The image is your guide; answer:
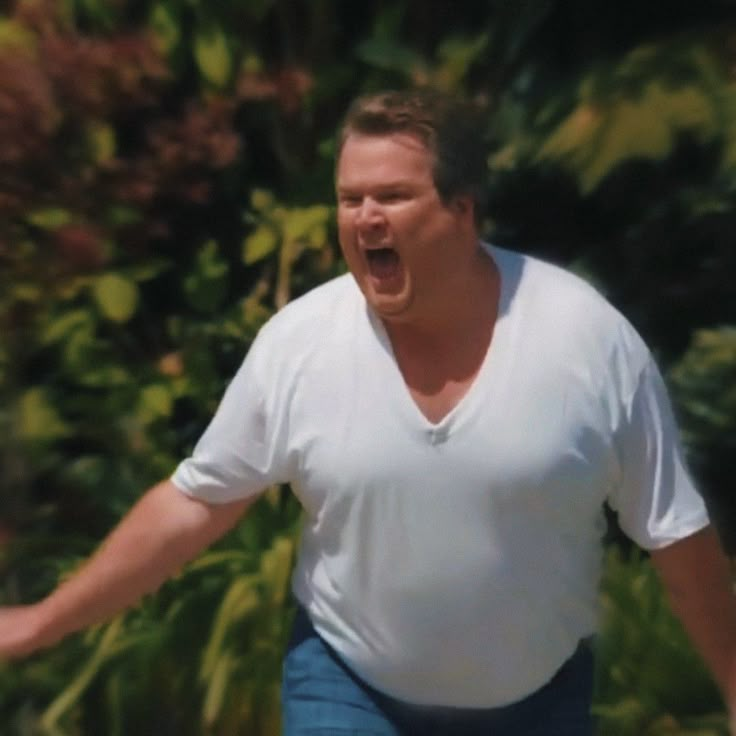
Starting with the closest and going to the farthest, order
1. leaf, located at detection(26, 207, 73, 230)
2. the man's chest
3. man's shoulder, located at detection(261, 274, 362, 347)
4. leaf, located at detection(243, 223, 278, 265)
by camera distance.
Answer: the man's chest
man's shoulder, located at detection(261, 274, 362, 347)
leaf, located at detection(26, 207, 73, 230)
leaf, located at detection(243, 223, 278, 265)

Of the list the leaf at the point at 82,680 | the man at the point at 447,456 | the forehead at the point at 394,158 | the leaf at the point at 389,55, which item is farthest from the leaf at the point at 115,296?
the forehead at the point at 394,158

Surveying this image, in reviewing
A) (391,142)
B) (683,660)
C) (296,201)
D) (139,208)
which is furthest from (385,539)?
(296,201)

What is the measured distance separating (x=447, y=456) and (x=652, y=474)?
30 centimetres

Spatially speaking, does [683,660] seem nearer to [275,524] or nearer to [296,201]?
[275,524]

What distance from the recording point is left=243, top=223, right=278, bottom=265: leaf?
16.9 ft

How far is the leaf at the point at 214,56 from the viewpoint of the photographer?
505 centimetres

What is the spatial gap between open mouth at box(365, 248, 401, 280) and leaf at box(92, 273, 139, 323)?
6.55ft

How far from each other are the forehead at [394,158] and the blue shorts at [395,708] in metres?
0.69

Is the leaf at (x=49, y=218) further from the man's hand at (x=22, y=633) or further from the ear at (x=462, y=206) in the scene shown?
the ear at (x=462, y=206)

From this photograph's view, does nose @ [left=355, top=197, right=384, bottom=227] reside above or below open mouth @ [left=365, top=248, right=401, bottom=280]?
above

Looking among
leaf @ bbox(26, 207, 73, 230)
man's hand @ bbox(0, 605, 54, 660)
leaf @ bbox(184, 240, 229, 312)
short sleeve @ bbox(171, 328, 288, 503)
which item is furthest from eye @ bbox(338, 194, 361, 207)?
leaf @ bbox(184, 240, 229, 312)

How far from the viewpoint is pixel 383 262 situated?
2.88 m

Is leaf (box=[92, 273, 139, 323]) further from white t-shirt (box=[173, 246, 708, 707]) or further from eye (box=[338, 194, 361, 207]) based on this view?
eye (box=[338, 194, 361, 207])

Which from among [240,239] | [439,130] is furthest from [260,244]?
[439,130]
